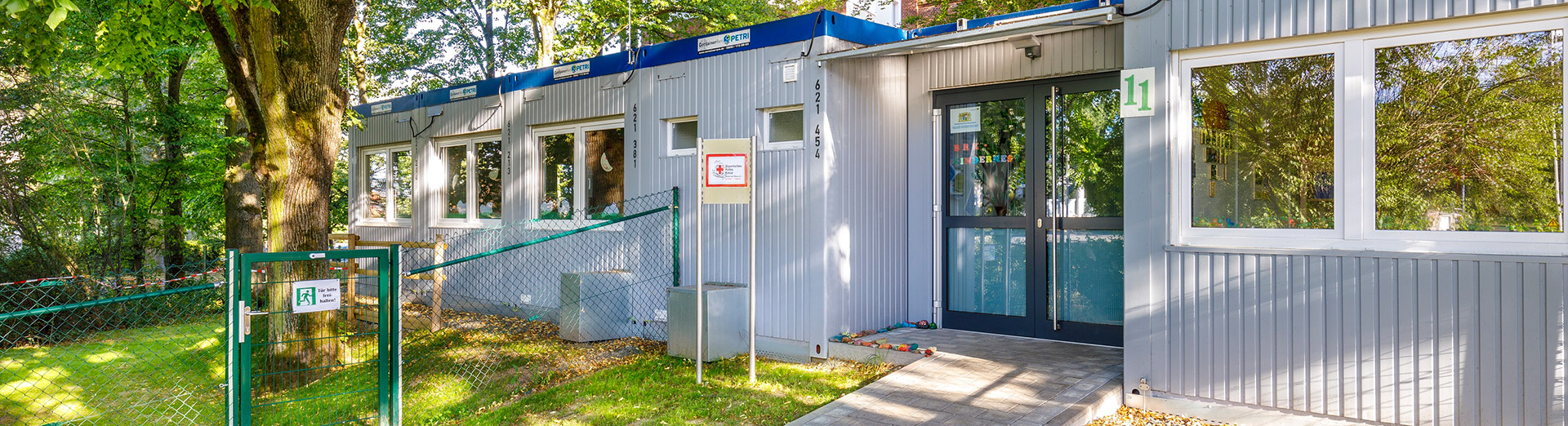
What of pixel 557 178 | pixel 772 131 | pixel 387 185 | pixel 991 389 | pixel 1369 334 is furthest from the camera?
pixel 387 185

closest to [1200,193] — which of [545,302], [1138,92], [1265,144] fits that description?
[1265,144]

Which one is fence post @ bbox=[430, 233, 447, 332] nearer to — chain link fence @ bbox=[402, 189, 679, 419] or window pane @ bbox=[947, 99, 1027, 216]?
chain link fence @ bbox=[402, 189, 679, 419]

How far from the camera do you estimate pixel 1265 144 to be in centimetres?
447

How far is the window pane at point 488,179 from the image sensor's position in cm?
1007

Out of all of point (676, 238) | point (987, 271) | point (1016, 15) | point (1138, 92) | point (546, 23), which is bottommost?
point (987, 271)

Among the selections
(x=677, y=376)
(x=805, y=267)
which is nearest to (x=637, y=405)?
(x=677, y=376)

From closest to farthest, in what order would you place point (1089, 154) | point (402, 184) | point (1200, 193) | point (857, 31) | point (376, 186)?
point (1200, 193) → point (1089, 154) → point (857, 31) → point (402, 184) → point (376, 186)

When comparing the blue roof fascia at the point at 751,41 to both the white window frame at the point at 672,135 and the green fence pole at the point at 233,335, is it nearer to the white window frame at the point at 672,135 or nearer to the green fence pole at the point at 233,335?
the white window frame at the point at 672,135

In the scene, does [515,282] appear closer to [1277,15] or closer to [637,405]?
[637,405]

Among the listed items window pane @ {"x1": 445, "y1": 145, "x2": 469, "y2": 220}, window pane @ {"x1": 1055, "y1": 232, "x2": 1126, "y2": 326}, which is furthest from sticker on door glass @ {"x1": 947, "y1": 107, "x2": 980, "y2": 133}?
window pane @ {"x1": 445, "y1": 145, "x2": 469, "y2": 220}

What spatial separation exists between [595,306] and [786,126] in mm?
2418

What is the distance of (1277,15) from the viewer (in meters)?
4.24

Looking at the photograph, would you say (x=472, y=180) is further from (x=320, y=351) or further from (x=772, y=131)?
(x=772, y=131)

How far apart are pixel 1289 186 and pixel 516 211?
7626mm
